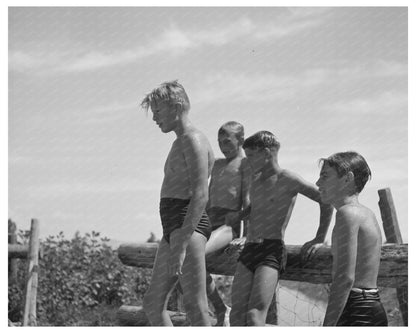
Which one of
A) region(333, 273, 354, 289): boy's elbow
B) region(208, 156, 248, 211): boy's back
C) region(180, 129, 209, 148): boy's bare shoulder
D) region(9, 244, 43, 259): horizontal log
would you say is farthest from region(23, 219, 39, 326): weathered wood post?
region(333, 273, 354, 289): boy's elbow

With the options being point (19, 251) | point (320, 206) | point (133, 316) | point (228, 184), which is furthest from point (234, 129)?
point (19, 251)

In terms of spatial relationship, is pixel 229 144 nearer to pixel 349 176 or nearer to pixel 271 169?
pixel 271 169

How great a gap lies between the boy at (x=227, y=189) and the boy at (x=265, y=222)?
0.51 metres

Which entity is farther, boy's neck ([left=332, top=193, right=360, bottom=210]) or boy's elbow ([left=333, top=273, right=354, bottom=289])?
boy's neck ([left=332, top=193, right=360, bottom=210])

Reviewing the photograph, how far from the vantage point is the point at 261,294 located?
471cm

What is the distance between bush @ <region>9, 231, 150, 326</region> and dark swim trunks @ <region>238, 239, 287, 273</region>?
6324 millimetres

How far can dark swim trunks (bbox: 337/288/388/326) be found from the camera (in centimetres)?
399

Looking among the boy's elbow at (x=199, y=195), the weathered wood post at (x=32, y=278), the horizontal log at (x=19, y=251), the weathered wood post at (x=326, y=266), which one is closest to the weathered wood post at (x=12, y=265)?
the horizontal log at (x=19, y=251)

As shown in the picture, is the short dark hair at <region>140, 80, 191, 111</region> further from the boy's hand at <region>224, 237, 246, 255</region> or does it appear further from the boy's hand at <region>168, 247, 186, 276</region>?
the boy's hand at <region>224, 237, 246, 255</region>

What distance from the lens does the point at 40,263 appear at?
428 inches
